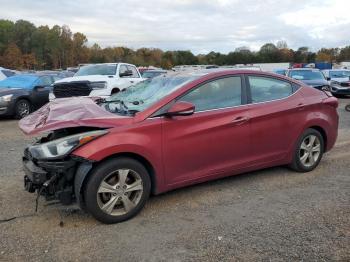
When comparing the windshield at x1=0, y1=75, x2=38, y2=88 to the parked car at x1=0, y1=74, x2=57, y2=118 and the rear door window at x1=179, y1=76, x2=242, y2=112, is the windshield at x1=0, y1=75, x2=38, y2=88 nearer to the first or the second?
the parked car at x1=0, y1=74, x2=57, y2=118

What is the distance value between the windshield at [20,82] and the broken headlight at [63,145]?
10.1 metres

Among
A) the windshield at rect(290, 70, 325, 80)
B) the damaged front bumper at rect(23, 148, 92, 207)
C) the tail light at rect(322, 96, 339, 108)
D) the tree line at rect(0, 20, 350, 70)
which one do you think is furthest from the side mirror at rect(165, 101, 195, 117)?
the tree line at rect(0, 20, 350, 70)

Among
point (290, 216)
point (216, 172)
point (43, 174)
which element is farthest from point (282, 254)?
point (43, 174)

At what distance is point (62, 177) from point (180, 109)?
1.41 m

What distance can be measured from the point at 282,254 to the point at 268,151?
209cm

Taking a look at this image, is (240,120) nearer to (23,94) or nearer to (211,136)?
(211,136)

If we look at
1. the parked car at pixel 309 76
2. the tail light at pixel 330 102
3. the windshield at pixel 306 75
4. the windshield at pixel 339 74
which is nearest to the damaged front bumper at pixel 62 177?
the tail light at pixel 330 102

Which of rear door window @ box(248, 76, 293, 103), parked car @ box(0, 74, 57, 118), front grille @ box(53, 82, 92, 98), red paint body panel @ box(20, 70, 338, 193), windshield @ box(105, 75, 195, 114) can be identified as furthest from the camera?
parked car @ box(0, 74, 57, 118)

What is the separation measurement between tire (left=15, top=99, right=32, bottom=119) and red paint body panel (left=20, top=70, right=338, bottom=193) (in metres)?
9.10

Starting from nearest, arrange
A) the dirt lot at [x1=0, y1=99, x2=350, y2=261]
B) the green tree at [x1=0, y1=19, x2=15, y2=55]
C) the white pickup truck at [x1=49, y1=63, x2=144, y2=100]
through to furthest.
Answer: the dirt lot at [x1=0, y1=99, x2=350, y2=261], the white pickup truck at [x1=49, y1=63, x2=144, y2=100], the green tree at [x1=0, y1=19, x2=15, y2=55]

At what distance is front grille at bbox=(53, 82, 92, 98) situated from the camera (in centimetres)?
1180

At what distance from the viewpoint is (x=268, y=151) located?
5598mm

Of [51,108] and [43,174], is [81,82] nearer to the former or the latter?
[51,108]

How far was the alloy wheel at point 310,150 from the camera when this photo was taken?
19.9 ft
